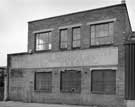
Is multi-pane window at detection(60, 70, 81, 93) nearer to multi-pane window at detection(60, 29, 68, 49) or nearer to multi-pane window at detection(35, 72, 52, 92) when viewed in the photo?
multi-pane window at detection(35, 72, 52, 92)

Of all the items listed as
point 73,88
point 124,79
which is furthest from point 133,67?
point 73,88

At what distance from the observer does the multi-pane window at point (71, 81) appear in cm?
2109

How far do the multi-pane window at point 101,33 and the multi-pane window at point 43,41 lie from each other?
4941mm

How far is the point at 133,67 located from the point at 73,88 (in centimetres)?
611

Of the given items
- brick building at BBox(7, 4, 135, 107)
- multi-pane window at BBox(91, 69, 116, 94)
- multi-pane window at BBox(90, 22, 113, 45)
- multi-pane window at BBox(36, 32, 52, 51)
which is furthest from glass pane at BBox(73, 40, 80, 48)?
multi-pane window at BBox(91, 69, 116, 94)

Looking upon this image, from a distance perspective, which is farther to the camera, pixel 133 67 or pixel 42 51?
pixel 42 51

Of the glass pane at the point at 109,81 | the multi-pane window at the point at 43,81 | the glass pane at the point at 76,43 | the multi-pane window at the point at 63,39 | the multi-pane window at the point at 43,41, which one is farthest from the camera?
the multi-pane window at the point at 43,41

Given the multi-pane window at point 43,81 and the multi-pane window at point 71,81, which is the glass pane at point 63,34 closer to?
the multi-pane window at point 71,81

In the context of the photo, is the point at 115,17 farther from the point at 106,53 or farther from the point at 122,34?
the point at 106,53

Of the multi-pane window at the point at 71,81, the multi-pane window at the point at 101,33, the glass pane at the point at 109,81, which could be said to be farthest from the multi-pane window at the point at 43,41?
the glass pane at the point at 109,81

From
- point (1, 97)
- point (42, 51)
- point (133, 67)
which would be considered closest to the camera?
point (133, 67)

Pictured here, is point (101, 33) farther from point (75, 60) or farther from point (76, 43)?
point (75, 60)

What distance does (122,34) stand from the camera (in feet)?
63.0

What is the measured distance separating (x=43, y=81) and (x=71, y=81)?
134 inches
